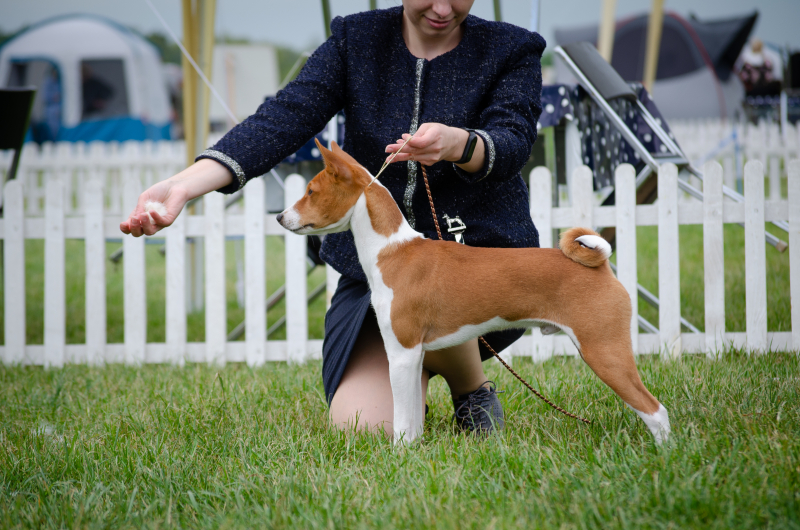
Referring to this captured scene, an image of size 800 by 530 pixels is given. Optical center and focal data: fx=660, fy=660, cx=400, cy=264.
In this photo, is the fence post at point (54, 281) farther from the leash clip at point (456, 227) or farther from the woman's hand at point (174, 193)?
the leash clip at point (456, 227)

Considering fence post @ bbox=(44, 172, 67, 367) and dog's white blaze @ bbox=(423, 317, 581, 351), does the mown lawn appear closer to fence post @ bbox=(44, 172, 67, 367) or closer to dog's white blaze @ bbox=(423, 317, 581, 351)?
dog's white blaze @ bbox=(423, 317, 581, 351)

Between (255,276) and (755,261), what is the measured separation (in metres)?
2.84

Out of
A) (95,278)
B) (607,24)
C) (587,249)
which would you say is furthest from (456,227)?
(607,24)

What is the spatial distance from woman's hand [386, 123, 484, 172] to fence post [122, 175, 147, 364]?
2.69 meters

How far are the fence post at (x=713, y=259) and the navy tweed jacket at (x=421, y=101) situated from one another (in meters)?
1.77

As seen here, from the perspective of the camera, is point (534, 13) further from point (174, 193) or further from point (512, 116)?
point (174, 193)

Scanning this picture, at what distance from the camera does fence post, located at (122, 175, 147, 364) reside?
403 cm

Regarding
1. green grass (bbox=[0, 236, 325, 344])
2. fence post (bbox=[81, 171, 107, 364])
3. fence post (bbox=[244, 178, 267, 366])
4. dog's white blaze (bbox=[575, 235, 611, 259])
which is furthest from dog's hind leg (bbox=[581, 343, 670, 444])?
fence post (bbox=[81, 171, 107, 364])

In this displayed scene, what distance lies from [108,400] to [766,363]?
3.01 metres

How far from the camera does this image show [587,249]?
190cm

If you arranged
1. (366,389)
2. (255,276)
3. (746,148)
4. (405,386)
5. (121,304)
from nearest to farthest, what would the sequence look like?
(405,386), (366,389), (255,276), (121,304), (746,148)

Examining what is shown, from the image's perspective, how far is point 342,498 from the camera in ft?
5.86

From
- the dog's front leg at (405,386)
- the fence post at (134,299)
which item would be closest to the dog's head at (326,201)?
the dog's front leg at (405,386)

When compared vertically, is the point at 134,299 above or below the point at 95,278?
below
